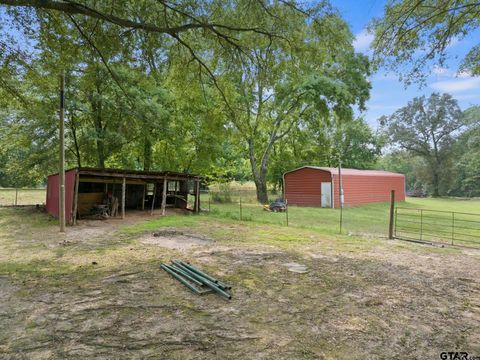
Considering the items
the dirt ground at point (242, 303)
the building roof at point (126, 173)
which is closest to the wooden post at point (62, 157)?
the dirt ground at point (242, 303)

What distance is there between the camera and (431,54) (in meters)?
6.48

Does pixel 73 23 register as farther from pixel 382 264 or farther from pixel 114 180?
pixel 382 264

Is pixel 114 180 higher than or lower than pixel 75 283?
higher

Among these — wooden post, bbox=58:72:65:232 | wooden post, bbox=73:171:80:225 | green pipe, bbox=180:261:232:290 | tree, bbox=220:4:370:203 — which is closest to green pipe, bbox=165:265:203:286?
green pipe, bbox=180:261:232:290

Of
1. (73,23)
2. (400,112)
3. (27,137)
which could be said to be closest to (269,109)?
(27,137)

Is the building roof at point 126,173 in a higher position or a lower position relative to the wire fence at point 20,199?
higher

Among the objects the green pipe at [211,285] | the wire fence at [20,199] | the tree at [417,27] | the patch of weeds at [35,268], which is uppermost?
the tree at [417,27]

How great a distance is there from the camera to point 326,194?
20297 millimetres

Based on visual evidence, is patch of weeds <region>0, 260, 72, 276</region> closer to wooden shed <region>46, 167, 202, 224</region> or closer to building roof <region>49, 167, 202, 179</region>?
wooden shed <region>46, 167, 202, 224</region>

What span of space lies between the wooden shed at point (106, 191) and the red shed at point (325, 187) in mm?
8682

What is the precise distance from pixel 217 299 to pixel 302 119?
20009mm

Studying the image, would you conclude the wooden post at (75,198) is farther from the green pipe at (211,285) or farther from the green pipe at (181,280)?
the green pipe at (211,285)

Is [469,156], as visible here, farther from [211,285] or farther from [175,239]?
[211,285]

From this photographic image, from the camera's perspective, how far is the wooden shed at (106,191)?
37.6ft
